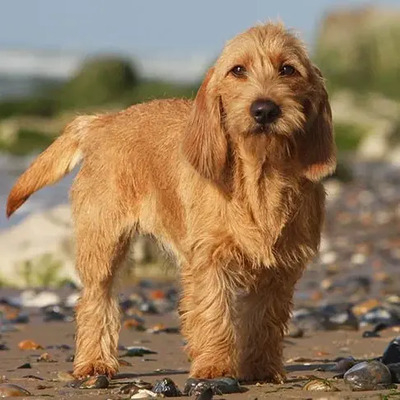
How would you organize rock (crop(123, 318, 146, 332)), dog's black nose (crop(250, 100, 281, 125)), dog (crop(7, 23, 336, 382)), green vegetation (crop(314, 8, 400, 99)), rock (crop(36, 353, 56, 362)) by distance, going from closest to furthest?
dog's black nose (crop(250, 100, 281, 125)) < dog (crop(7, 23, 336, 382)) < rock (crop(36, 353, 56, 362)) < rock (crop(123, 318, 146, 332)) < green vegetation (crop(314, 8, 400, 99))

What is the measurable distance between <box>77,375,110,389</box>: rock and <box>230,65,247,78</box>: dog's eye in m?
1.85

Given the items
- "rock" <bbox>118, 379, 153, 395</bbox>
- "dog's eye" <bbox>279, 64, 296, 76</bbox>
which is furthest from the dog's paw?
"dog's eye" <bbox>279, 64, 296, 76</bbox>

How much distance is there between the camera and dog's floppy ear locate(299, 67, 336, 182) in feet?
20.9

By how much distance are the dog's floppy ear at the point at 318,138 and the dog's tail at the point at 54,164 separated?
1911 mm

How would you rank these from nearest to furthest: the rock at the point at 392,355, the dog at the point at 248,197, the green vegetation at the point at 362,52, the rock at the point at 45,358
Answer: the dog at the point at 248,197, the rock at the point at 392,355, the rock at the point at 45,358, the green vegetation at the point at 362,52

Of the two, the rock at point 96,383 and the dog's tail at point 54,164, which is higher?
the dog's tail at point 54,164

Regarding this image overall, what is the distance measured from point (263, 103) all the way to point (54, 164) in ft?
7.43

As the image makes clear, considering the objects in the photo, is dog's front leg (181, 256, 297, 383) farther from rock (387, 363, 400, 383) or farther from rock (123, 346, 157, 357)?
rock (123, 346, 157, 357)

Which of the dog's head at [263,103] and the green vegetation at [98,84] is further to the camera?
the green vegetation at [98,84]

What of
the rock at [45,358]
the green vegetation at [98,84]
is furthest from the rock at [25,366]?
the green vegetation at [98,84]

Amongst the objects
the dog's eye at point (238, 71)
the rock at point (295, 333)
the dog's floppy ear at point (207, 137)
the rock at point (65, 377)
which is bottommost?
the rock at point (295, 333)

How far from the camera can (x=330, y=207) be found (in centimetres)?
1844

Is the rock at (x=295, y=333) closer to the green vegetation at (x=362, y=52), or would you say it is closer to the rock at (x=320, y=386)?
the rock at (x=320, y=386)

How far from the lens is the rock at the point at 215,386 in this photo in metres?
5.91
